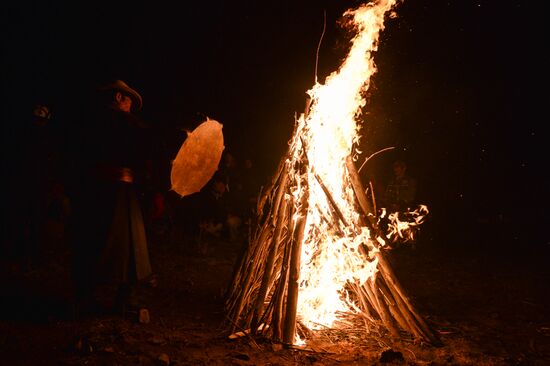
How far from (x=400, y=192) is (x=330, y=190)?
5.67 meters

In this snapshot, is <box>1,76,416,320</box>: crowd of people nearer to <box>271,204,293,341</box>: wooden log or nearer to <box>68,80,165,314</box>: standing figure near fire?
<box>68,80,165,314</box>: standing figure near fire

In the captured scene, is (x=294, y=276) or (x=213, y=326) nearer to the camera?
(x=294, y=276)

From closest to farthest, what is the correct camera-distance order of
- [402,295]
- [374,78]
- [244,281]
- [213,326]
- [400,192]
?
[402,295] < [213,326] < [244,281] < [400,192] < [374,78]

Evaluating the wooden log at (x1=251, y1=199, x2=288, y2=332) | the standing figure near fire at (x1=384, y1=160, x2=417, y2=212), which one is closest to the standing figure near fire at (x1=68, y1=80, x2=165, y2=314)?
the wooden log at (x1=251, y1=199, x2=288, y2=332)

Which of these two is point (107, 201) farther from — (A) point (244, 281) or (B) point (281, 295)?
(B) point (281, 295)

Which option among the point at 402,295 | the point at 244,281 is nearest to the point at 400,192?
the point at 402,295

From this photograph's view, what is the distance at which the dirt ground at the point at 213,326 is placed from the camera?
13.1ft

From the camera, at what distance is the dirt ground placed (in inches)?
157

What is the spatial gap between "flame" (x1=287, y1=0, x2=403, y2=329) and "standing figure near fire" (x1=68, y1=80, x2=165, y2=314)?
1.78 metres

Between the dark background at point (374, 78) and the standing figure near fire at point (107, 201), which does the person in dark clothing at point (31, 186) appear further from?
the dark background at point (374, 78)

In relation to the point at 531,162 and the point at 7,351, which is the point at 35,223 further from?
the point at 531,162

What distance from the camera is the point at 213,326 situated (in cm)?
477

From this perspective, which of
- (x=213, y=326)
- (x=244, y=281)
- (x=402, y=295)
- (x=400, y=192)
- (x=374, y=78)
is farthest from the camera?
(x=374, y=78)

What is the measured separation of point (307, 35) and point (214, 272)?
9.00m
